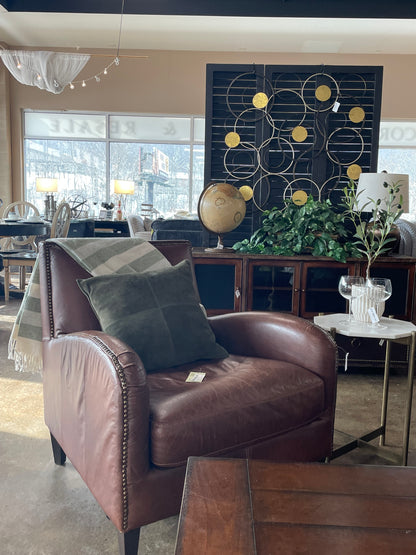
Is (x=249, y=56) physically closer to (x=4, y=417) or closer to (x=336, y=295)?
(x=336, y=295)

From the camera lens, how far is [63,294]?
1774 millimetres

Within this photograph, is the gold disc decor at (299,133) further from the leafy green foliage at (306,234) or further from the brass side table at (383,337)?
the brass side table at (383,337)

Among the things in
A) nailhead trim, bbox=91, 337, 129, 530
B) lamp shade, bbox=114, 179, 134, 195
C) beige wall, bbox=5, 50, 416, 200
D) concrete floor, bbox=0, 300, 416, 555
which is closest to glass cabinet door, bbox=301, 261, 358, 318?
concrete floor, bbox=0, 300, 416, 555

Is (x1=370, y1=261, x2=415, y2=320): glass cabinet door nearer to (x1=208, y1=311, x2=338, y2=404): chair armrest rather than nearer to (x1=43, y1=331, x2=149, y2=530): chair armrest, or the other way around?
(x1=208, y1=311, x2=338, y2=404): chair armrest

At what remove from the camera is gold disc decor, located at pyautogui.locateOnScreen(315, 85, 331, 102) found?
11.1 ft

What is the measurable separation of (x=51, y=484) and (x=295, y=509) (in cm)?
113

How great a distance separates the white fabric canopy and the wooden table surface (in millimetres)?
6672

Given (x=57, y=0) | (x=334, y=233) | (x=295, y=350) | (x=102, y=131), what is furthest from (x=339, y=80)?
(x=102, y=131)

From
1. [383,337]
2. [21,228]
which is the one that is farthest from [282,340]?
[21,228]

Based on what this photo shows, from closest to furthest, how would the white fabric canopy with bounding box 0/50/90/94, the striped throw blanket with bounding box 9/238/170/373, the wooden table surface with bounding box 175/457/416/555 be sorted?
the wooden table surface with bounding box 175/457/416/555 < the striped throw blanket with bounding box 9/238/170/373 < the white fabric canopy with bounding box 0/50/90/94

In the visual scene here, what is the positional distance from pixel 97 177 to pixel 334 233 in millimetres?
6356

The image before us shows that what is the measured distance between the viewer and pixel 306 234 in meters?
3.06

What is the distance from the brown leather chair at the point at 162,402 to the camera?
130 centimetres

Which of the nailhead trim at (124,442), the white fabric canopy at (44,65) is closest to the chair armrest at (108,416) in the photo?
the nailhead trim at (124,442)
